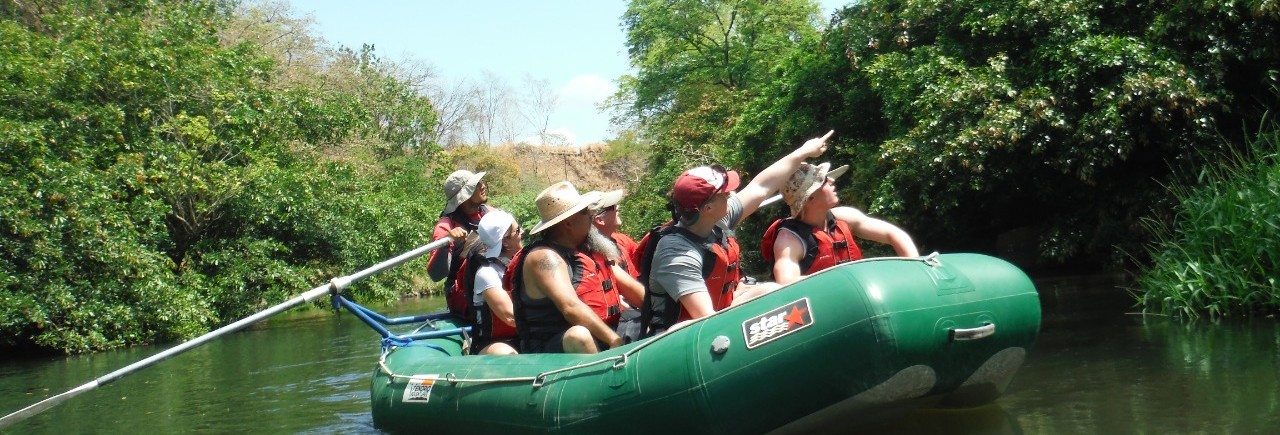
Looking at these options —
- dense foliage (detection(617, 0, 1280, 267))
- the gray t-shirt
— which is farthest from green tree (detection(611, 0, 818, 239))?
the gray t-shirt

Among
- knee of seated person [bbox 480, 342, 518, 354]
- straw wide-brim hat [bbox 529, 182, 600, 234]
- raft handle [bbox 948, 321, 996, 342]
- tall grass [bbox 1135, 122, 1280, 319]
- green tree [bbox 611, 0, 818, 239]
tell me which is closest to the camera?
raft handle [bbox 948, 321, 996, 342]

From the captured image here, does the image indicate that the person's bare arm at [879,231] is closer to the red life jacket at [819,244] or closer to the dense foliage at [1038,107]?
the red life jacket at [819,244]

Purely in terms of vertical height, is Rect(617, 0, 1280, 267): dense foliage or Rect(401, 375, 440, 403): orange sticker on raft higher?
Rect(617, 0, 1280, 267): dense foliage

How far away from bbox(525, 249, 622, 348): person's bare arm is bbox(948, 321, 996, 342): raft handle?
4.85ft

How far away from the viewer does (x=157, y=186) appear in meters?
14.5

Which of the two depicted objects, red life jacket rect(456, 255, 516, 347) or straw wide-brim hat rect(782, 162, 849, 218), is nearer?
straw wide-brim hat rect(782, 162, 849, 218)

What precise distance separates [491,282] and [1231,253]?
5027mm

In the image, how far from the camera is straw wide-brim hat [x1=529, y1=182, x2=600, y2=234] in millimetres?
4953

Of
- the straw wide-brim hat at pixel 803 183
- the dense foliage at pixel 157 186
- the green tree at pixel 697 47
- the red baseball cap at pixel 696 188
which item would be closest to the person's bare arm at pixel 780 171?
the straw wide-brim hat at pixel 803 183

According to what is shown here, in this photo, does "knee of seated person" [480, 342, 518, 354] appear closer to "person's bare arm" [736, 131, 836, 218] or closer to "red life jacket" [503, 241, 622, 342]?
"red life jacket" [503, 241, 622, 342]

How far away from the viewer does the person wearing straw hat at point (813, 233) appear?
16.7ft

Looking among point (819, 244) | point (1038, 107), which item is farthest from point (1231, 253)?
point (819, 244)

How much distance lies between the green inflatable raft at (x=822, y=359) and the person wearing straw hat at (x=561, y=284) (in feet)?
1.00

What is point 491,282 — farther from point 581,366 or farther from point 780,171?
point 780,171
